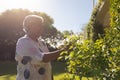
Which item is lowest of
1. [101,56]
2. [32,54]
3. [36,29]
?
[101,56]

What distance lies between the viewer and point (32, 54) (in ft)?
18.6

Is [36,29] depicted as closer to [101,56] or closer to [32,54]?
[32,54]

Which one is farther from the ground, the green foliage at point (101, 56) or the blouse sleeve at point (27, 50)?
the blouse sleeve at point (27, 50)

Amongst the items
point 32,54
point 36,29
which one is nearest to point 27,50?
point 32,54

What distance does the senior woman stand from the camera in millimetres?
5629

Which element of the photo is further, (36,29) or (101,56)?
(36,29)

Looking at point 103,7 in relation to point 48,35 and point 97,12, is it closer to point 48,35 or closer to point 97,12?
point 97,12

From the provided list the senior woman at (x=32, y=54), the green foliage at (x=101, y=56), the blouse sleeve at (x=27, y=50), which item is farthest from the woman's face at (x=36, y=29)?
the green foliage at (x=101, y=56)

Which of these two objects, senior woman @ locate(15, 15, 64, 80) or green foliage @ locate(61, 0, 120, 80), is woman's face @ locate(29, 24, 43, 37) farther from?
green foliage @ locate(61, 0, 120, 80)

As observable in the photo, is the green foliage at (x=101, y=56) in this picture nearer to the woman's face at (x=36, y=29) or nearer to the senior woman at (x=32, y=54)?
the senior woman at (x=32, y=54)

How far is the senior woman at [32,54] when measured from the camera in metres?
5.63

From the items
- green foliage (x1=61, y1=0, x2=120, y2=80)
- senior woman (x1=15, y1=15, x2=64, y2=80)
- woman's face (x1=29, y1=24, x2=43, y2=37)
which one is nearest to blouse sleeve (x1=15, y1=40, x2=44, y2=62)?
senior woman (x1=15, y1=15, x2=64, y2=80)

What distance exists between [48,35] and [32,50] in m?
55.5

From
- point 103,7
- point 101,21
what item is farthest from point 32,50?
point 101,21
